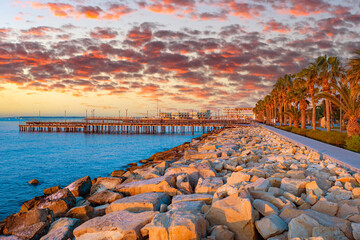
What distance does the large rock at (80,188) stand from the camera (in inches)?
312

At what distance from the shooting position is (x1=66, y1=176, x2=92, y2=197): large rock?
26.0ft

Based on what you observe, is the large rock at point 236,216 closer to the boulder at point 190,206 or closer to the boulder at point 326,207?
the boulder at point 190,206

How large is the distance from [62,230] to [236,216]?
3085 millimetres

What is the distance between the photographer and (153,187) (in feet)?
19.7

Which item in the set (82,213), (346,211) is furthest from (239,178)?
(82,213)

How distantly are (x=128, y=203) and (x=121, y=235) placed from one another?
46.1 inches

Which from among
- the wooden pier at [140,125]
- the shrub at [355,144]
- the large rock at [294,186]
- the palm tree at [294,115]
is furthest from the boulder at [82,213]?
the wooden pier at [140,125]

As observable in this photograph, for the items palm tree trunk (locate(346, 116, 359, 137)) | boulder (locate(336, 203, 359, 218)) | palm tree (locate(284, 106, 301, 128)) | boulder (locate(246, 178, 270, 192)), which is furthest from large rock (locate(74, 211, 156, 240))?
palm tree (locate(284, 106, 301, 128))

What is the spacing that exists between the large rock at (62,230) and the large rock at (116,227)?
1.06 ft

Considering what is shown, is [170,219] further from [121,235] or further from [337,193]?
[337,193]

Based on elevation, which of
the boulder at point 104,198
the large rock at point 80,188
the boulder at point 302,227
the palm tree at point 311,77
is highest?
the palm tree at point 311,77

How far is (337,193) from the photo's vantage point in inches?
195

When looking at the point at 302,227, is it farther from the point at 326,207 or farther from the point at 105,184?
the point at 105,184

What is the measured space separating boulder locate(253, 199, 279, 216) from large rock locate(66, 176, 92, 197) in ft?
19.6
